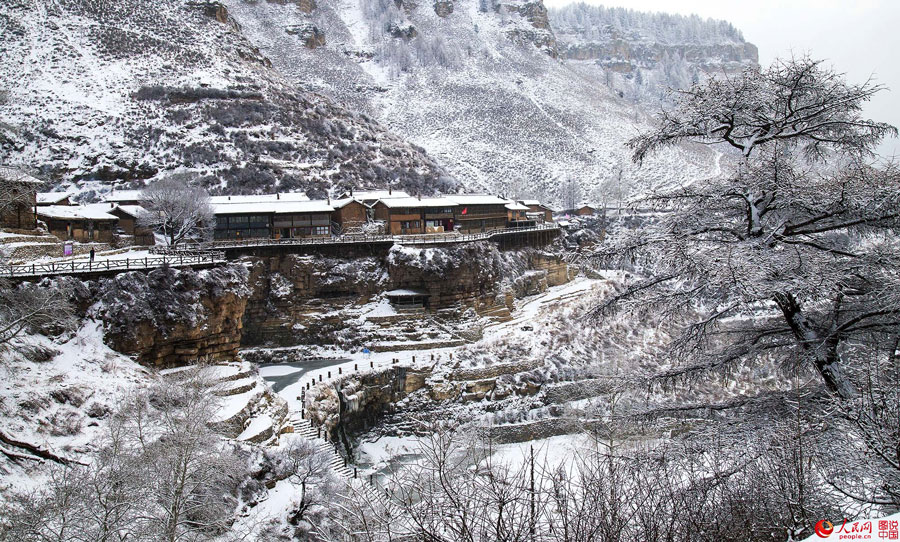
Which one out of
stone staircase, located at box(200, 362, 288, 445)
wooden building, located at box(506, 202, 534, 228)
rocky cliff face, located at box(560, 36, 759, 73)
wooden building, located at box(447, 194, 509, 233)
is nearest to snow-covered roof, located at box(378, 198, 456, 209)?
wooden building, located at box(447, 194, 509, 233)

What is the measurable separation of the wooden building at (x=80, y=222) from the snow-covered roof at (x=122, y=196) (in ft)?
17.1

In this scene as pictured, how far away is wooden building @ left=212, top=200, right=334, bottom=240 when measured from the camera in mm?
39625

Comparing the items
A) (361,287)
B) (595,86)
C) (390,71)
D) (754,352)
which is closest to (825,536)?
(754,352)

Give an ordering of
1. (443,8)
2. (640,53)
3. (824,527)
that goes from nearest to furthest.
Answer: (824,527) < (443,8) < (640,53)

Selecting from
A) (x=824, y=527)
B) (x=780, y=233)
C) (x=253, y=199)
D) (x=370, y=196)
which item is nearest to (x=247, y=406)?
(x=780, y=233)

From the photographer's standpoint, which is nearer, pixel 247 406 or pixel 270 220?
pixel 247 406

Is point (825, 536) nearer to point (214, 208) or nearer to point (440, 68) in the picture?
point (214, 208)

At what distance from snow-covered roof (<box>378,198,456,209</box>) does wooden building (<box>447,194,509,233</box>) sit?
3.53 feet

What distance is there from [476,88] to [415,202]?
78.0 m

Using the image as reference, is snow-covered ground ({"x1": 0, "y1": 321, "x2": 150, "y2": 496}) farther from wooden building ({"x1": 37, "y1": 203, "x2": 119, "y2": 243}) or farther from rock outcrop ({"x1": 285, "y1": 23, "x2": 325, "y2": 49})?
rock outcrop ({"x1": 285, "y1": 23, "x2": 325, "y2": 49})

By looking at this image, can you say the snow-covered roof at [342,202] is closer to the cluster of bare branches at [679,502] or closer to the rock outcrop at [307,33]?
the cluster of bare branches at [679,502]

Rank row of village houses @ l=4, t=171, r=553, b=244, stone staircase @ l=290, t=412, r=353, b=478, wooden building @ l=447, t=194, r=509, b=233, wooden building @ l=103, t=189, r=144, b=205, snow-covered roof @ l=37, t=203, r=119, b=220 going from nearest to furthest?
stone staircase @ l=290, t=412, r=353, b=478
snow-covered roof @ l=37, t=203, r=119, b=220
row of village houses @ l=4, t=171, r=553, b=244
wooden building @ l=103, t=189, r=144, b=205
wooden building @ l=447, t=194, r=509, b=233

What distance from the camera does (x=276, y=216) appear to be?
39812 mm

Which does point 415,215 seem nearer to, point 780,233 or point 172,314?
point 172,314
